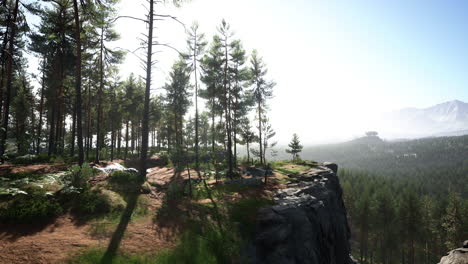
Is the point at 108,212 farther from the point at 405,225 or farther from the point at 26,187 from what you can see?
the point at 405,225

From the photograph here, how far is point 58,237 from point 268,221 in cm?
922

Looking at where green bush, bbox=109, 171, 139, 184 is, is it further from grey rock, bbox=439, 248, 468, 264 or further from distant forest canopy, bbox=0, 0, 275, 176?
grey rock, bbox=439, 248, 468, 264

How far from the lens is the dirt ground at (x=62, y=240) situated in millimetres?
5711

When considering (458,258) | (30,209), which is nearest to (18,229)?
(30,209)

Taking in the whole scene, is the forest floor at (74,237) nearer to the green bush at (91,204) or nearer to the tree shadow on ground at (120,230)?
the tree shadow on ground at (120,230)

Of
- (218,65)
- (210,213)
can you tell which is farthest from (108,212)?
(218,65)

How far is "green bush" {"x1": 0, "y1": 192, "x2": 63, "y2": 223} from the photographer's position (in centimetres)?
694

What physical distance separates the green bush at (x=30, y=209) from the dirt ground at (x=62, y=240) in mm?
284

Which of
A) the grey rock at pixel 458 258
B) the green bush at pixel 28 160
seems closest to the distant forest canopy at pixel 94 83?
the green bush at pixel 28 160

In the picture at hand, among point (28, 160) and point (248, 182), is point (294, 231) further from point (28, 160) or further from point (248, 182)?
point (28, 160)

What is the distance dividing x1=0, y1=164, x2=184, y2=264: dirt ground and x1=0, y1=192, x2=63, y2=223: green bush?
28 centimetres

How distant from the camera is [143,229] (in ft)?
28.0

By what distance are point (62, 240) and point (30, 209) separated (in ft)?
6.58

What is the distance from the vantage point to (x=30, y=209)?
7.32 meters
